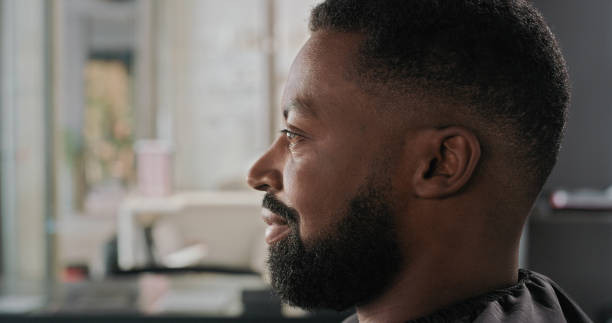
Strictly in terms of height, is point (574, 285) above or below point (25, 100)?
below

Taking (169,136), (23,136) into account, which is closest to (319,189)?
(23,136)

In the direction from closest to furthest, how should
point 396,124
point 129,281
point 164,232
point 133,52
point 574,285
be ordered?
point 396,124 → point 129,281 → point 574,285 → point 164,232 → point 133,52

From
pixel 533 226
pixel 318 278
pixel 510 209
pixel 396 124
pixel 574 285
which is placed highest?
pixel 396 124

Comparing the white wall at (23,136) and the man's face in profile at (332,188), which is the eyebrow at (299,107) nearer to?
the man's face in profile at (332,188)

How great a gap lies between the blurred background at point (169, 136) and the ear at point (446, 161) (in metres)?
3.00

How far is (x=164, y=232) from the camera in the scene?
4.71 m

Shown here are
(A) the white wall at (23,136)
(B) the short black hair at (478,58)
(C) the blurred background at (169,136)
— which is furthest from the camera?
(A) the white wall at (23,136)

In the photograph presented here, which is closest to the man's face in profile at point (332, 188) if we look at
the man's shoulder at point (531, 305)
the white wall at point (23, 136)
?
the man's shoulder at point (531, 305)

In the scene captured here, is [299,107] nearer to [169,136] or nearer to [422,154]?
Answer: [422,154]

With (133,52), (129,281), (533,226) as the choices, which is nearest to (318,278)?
(129,281)

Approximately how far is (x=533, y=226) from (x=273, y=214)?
3.24 meters

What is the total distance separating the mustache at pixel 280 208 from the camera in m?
0.81

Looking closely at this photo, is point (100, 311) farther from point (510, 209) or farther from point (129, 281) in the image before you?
point (510, 209)

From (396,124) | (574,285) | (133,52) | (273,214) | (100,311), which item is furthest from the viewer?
(133,52)
